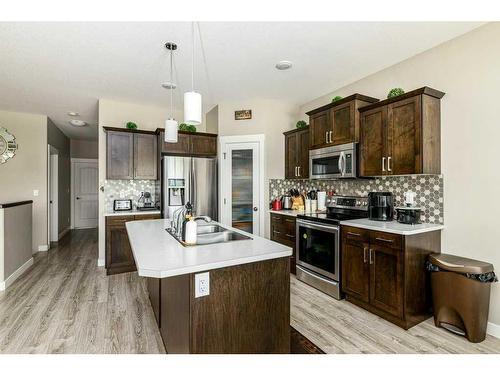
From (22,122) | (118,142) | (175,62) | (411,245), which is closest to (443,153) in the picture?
(411,245)

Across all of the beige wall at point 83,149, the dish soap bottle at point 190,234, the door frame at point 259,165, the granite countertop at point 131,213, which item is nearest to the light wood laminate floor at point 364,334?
the dish soap bottle at point 190,234

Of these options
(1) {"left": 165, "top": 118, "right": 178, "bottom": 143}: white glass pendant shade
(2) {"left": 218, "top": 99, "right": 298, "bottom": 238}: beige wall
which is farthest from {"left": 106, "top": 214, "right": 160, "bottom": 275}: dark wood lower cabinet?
(2) {"left": 218, "top": 99, "right": 298, "bottom": 238}: beige wall

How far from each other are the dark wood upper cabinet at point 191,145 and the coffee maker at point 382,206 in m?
2.74

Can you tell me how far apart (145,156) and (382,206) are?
11.7 ft

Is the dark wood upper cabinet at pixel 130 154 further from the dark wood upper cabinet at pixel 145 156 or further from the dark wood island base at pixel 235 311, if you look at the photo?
the dark wood island base at pixel 235 311

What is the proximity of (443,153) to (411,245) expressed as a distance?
3.39 ft

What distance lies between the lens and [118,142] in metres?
4.30

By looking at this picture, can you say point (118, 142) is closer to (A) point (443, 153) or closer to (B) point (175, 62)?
(B) point (175, 62)

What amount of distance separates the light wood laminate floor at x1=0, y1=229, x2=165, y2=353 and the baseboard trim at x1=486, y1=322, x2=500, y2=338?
2769mm

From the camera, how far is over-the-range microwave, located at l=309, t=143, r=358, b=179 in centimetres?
321

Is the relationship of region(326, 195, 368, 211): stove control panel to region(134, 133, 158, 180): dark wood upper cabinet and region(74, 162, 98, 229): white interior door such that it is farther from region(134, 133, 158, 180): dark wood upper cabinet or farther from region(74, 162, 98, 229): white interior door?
region(74, 162, 98, 229): white interior door

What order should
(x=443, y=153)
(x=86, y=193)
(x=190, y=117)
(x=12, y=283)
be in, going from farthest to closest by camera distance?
(x=86, y=193) < (x=12, y=283) < (x=443, y=153) < (x=190, y=117)

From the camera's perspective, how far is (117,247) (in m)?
4.01
